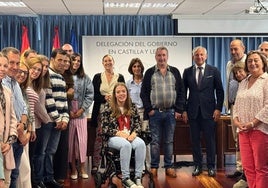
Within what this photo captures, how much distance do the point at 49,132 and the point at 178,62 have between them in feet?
15.8

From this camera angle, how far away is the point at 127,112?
14.4 feet

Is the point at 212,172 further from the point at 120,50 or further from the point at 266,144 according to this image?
the point at 120,50

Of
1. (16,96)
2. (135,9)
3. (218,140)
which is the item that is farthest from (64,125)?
(135,9)

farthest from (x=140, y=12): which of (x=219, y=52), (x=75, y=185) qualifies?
(x=75, y=185)

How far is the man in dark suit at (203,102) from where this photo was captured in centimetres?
488

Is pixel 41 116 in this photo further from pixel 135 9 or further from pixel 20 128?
pixel 135 9

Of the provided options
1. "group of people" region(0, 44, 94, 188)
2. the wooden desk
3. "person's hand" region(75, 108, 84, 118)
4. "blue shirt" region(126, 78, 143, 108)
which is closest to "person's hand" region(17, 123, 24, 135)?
"group of people" region(0, 44, 94, 188)

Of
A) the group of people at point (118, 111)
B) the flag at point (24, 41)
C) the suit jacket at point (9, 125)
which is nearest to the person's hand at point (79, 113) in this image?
the group of people at point (118, 111)

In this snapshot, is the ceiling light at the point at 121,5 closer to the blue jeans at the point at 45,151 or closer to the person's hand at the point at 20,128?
the blue jeans at the point at 45,151

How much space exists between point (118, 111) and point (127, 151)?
48cm

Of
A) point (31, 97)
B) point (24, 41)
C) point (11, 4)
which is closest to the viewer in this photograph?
point (31, 97)

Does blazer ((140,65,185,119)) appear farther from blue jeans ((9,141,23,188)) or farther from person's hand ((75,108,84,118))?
blue jeans ((9,141,23,188))

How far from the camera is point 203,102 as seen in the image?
16.0 ft

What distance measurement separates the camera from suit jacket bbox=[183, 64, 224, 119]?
4.88 m
